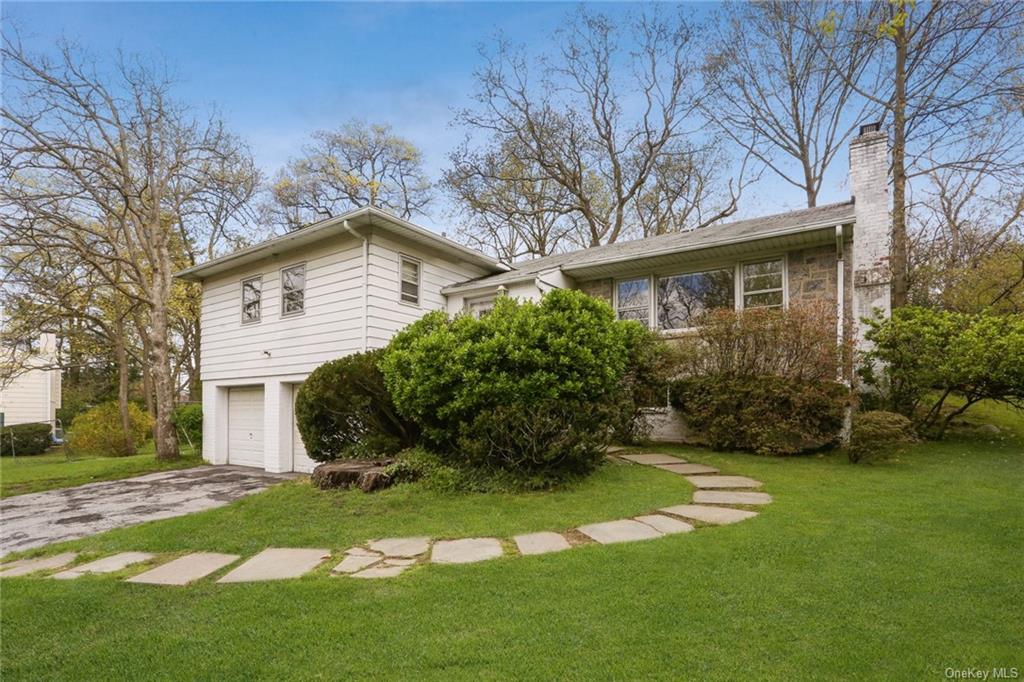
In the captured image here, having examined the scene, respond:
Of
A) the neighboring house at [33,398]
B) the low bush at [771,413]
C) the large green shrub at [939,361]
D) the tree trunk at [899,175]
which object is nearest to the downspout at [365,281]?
the low bush at [771,413]

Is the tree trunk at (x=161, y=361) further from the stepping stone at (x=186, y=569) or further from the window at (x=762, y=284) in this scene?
the window at (x=762, y=284)

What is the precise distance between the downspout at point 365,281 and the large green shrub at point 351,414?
1.86 metres

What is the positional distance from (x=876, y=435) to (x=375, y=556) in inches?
243

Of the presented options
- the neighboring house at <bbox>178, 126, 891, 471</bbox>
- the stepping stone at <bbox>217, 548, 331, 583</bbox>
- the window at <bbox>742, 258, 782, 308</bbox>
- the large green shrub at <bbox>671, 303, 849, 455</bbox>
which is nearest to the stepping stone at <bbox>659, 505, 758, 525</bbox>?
the stepping stone at <bbox>217, 548, 331, 583</bbox>

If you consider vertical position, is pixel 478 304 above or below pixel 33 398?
above

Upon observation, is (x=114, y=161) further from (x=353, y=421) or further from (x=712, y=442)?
(x=712, y=442)

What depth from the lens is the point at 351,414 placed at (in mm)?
6859

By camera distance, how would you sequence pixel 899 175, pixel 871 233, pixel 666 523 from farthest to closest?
pixel 899 175, pixel 871 233, pixel 666 523

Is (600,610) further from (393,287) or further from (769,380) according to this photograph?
(393,287)

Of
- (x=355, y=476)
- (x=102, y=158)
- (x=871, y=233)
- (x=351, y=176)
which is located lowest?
(x=355, y=476)

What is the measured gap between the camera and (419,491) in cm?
530

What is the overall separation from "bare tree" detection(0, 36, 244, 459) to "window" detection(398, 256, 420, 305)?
250 inches

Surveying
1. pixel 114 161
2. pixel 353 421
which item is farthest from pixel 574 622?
pixel 114 161

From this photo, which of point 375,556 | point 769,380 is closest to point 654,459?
point 769,380
